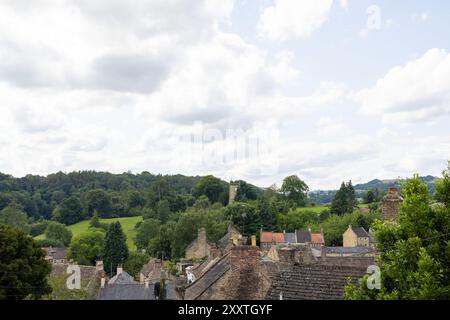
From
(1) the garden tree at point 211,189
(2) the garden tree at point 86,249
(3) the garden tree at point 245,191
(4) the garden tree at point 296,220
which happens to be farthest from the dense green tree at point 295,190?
(2) the garden tree at point 86,249

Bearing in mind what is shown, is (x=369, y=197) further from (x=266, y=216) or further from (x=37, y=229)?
(x=37, y=229)

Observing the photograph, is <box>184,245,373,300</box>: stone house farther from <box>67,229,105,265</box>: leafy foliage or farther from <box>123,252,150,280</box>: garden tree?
<box>67,229,105,265</box>: leafy foliage

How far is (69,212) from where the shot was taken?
408 ft

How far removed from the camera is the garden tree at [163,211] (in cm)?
10931

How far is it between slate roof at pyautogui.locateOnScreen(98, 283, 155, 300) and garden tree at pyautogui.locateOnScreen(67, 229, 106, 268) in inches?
1730

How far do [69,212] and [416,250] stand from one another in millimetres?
120285

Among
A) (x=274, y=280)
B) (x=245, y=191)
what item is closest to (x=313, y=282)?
(x=274, y=280)

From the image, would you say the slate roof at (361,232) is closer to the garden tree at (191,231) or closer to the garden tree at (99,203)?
the garden tree at (191,231)

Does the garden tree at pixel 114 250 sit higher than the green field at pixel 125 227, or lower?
lower

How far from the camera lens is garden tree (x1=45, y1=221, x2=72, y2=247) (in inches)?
4001

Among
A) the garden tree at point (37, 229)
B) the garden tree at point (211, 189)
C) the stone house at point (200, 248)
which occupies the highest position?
the garden tree at point (211, 189)

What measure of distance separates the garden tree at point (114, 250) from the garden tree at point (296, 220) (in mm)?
38745

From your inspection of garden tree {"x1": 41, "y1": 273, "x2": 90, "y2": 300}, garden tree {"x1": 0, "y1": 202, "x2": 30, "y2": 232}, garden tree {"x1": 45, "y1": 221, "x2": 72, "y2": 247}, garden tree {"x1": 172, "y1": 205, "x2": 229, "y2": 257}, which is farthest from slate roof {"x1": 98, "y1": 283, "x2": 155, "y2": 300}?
garden tree {"x1": 0, "y1": 202, "x2": 30, "y2": 232}
